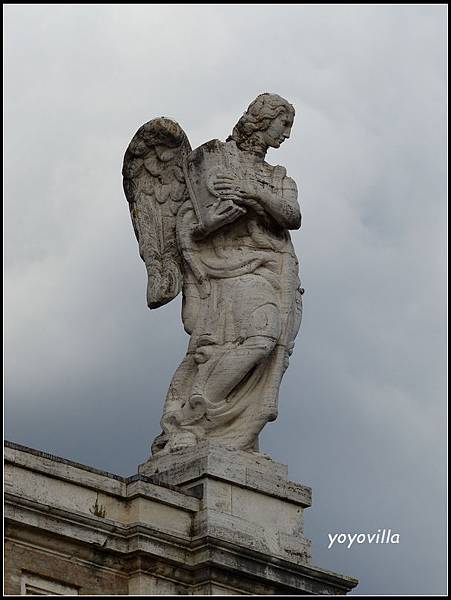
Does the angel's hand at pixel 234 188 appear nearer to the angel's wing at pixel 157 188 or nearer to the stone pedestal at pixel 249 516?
the angel's wing at pixel 157 188

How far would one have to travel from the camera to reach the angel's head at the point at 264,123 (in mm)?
23578

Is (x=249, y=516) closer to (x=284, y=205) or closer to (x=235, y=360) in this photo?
(x=235, y=360)

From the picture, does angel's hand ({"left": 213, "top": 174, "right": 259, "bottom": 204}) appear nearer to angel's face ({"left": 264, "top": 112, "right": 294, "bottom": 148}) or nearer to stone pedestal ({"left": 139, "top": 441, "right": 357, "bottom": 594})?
angel's face ({"left": 264, "top": 112, "right": 294, "bottom": 148})

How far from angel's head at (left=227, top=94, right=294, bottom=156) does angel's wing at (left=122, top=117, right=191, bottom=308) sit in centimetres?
65

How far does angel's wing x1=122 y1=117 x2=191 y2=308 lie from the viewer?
23.5 m

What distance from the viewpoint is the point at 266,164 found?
77.7ft

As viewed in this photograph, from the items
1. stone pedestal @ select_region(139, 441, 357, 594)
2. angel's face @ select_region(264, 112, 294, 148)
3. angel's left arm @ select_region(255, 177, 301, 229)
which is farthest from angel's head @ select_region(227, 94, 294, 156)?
stone pedestal @ select_region(139, 441, 357, 594)

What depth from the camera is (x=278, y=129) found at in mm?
23625

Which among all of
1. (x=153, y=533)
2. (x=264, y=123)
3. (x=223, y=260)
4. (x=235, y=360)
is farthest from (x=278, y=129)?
(x=153, y=533)

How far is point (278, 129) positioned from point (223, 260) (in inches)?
62.8

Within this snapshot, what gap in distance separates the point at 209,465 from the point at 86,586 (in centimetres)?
193

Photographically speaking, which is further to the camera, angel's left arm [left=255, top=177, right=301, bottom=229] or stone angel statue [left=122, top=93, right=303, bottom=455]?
angel's left arm [left=255, top=177, right=301, bottom=229]

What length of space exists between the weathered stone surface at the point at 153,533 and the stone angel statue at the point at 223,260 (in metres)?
0.63

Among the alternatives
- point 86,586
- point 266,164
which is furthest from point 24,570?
point 266,164
